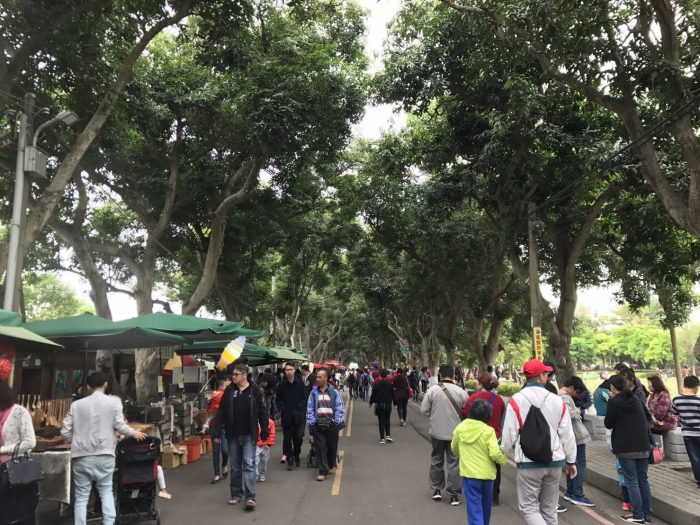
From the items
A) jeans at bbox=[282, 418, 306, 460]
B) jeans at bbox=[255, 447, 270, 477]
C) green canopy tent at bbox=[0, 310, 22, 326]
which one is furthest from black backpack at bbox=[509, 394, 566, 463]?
green canopy tent at bbox=[0, 310, 22, 326]

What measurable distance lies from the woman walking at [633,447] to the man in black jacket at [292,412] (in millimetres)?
5055

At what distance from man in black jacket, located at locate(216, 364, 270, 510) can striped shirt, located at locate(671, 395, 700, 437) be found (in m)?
5.76

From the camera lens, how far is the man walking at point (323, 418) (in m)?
8.39

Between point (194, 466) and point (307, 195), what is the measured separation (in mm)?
11536

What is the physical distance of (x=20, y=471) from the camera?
4.70 meters

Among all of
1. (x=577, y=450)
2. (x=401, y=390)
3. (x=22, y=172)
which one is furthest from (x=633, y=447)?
(x=22, y=172)

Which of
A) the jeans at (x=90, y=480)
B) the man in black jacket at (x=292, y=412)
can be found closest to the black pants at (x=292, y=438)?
the man in black jacket at (x=292, y=412)

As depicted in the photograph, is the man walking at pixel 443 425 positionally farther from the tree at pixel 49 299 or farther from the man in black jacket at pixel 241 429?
the tree at pixel 49 299

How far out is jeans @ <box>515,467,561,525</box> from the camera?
4.74 metres

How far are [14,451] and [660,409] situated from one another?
868 cm

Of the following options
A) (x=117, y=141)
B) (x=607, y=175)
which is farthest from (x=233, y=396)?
(x=607, y=175)

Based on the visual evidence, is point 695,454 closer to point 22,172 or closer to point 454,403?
point 454,403

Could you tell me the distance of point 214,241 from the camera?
577 inches

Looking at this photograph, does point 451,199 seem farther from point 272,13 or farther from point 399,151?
point 272,13
